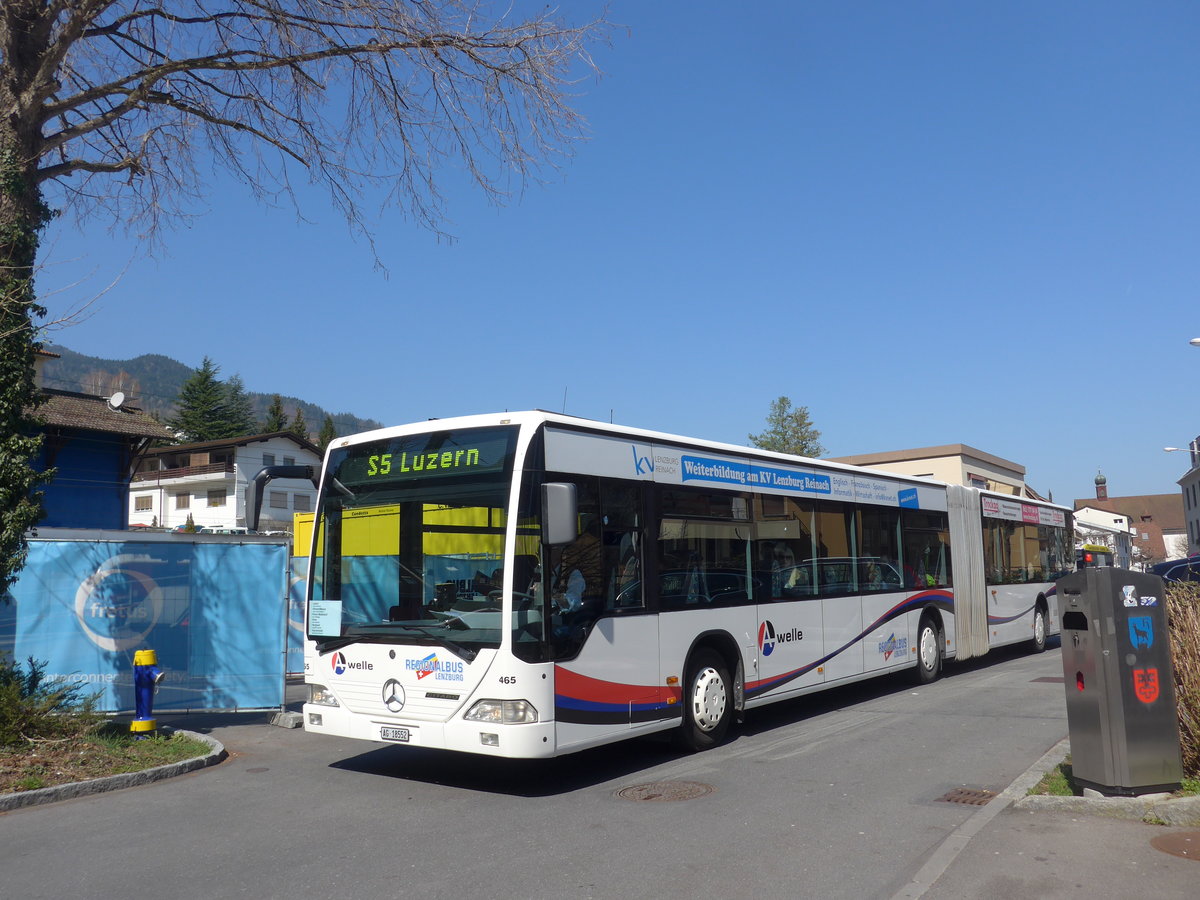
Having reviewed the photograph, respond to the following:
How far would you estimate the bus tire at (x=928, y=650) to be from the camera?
1501 cm

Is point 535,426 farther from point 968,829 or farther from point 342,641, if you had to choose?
point 968,829

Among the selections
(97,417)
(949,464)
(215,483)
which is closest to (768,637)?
(97,417)

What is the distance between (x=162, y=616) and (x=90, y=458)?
20130 mm

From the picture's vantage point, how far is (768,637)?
11.0 meters

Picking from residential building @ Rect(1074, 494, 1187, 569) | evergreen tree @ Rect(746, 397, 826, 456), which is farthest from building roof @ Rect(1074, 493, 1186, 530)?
evergreen tree @ Rect(746, 397, 826, 456)

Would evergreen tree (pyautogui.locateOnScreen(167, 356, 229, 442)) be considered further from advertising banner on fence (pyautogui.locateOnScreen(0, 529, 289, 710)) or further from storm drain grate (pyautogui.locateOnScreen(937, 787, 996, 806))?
storm drain grate (pyautogui.locateOnScreen(937, 787, 996, 806))

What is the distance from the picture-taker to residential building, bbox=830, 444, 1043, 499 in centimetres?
5075

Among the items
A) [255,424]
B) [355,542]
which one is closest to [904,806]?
[355,542]

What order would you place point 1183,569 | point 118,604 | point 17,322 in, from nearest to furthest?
point 17,322 → point 118,604 → point 1183,569

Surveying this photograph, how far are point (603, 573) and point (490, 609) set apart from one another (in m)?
1.24

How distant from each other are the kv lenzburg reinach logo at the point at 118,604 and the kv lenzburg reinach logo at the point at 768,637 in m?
7.42

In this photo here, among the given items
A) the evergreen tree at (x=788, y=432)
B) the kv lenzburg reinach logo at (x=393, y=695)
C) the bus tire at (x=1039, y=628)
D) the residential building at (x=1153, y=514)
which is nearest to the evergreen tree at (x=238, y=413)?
the evergreen tree at (x=788, y=432)

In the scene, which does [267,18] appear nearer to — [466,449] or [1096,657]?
[466,449]

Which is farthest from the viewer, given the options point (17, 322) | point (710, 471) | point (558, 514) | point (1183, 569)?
point (1183, 569)
